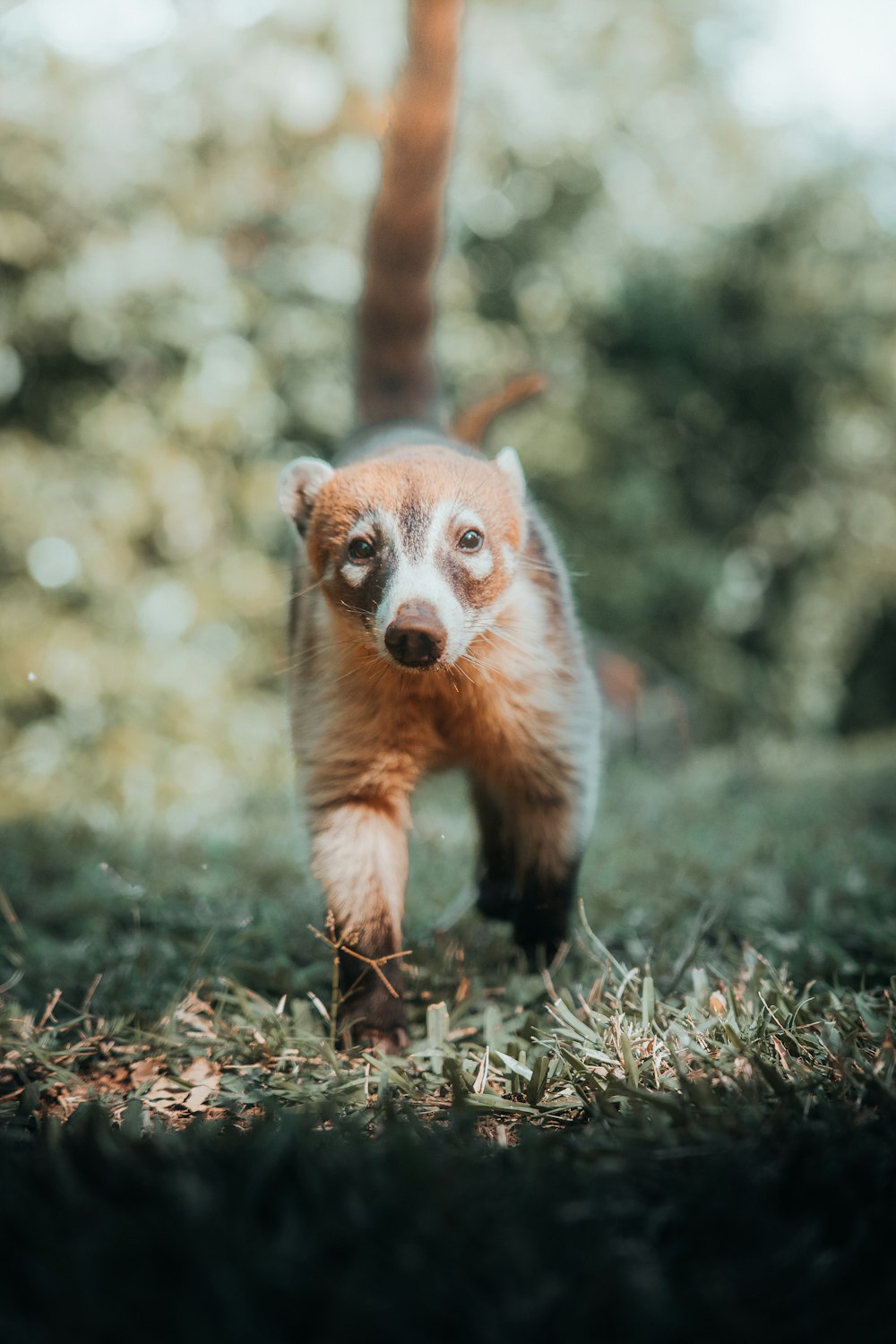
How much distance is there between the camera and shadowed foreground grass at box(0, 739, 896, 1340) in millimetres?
1211

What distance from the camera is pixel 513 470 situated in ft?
9.10

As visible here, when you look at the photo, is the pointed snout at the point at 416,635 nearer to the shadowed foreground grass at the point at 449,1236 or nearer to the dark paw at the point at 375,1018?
the dark paw at the point at 375,1018

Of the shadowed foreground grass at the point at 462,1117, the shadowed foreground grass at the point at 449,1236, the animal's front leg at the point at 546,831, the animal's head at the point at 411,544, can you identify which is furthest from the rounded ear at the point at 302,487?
the shadowed foreground grass at the point at 449,1236

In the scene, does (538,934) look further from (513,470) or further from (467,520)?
(513,470)


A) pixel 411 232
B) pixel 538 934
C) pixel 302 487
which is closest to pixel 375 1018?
pixel 538 934

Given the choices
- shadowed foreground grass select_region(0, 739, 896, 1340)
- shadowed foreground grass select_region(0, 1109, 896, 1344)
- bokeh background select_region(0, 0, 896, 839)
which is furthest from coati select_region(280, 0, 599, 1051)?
bokeh background select_region(0, 0, 896, 839)

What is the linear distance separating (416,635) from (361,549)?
1.26ft

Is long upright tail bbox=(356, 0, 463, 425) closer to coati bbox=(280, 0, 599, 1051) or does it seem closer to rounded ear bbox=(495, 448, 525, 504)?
coati bbox=(280, 0, 599, 1051)

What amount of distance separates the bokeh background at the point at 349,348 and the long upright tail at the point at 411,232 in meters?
1.11

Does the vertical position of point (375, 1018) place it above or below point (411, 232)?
below

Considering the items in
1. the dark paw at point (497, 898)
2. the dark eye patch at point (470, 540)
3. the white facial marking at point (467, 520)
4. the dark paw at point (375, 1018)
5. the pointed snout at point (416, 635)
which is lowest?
the dark paw at point (497, 898)

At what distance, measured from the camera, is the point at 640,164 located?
8742 mm

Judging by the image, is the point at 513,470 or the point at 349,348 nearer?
the point at 513,470

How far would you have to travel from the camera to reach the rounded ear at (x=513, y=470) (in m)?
2.75
